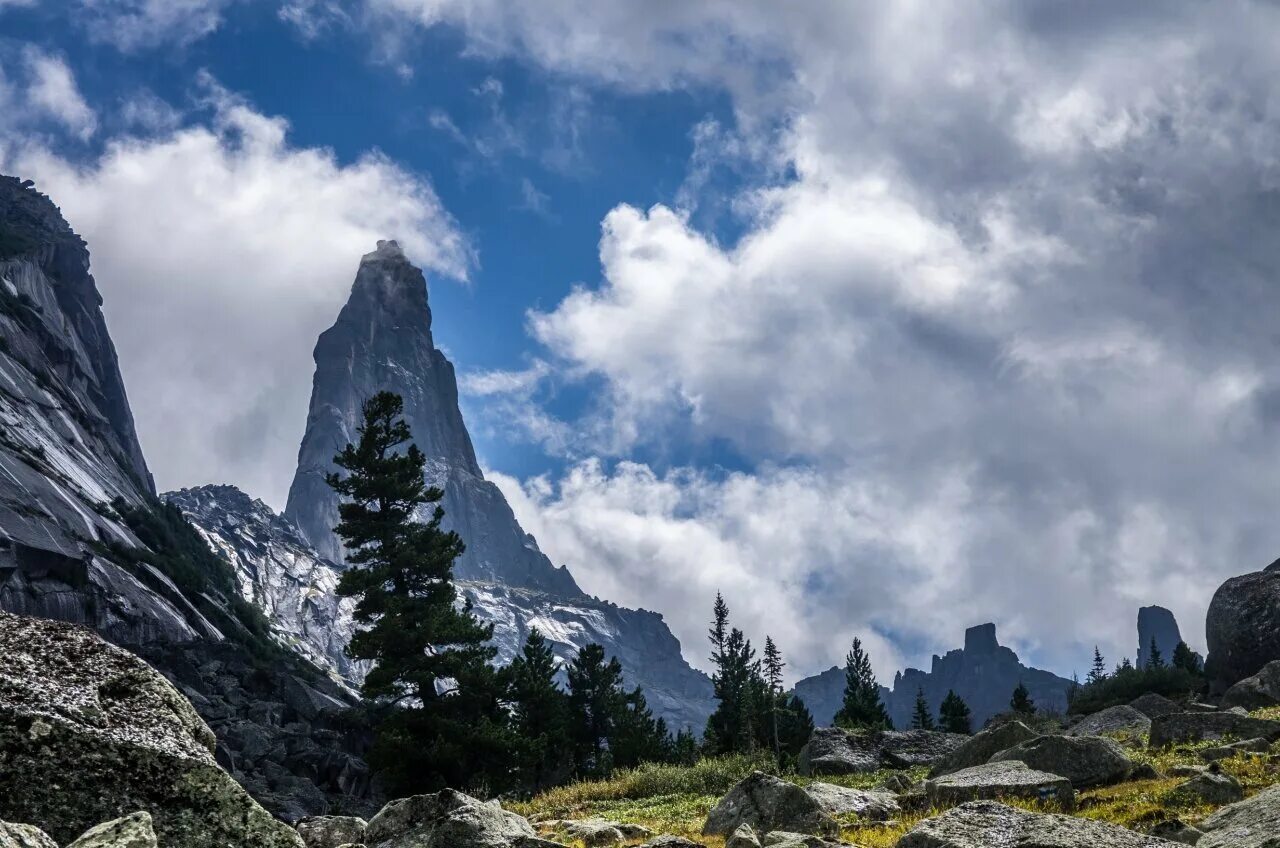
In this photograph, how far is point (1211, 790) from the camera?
1318cm

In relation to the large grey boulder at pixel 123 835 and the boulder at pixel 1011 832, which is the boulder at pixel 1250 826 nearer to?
the boulder at pixel 1011 832

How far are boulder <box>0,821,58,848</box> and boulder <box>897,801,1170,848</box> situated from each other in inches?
303

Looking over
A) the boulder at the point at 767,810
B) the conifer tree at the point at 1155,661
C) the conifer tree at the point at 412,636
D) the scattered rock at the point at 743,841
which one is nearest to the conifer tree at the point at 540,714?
the conifer tree at the point at 412,636

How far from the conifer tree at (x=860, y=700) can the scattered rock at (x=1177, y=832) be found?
101 ft

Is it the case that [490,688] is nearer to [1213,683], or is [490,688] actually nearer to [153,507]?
[1213,683]

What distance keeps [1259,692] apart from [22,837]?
116ft

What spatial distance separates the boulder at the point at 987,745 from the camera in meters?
20.8

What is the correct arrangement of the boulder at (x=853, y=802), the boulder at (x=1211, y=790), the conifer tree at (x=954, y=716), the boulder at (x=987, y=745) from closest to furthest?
the boulder at (x=1211, y=790), the boulder at (x=853, y=802), the boulder at (x=987, y=745), the conifer tree at (x=954, y=716)

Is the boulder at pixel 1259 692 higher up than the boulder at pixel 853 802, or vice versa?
the boulder at pixel 1259 692

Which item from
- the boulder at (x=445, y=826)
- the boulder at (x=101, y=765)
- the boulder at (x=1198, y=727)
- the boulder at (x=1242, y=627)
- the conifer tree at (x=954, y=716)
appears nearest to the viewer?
the boulder at (x=101, y=765)

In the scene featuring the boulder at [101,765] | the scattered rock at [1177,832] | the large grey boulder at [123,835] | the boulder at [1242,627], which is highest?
the boulder at [1242,627]

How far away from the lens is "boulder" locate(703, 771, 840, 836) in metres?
14.8

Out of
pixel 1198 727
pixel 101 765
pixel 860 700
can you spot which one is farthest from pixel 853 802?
pixel 860 700

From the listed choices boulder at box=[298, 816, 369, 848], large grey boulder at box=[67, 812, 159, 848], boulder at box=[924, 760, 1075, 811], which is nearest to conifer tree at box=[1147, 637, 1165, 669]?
boulder at box=[924, 760, 1075, 811]
